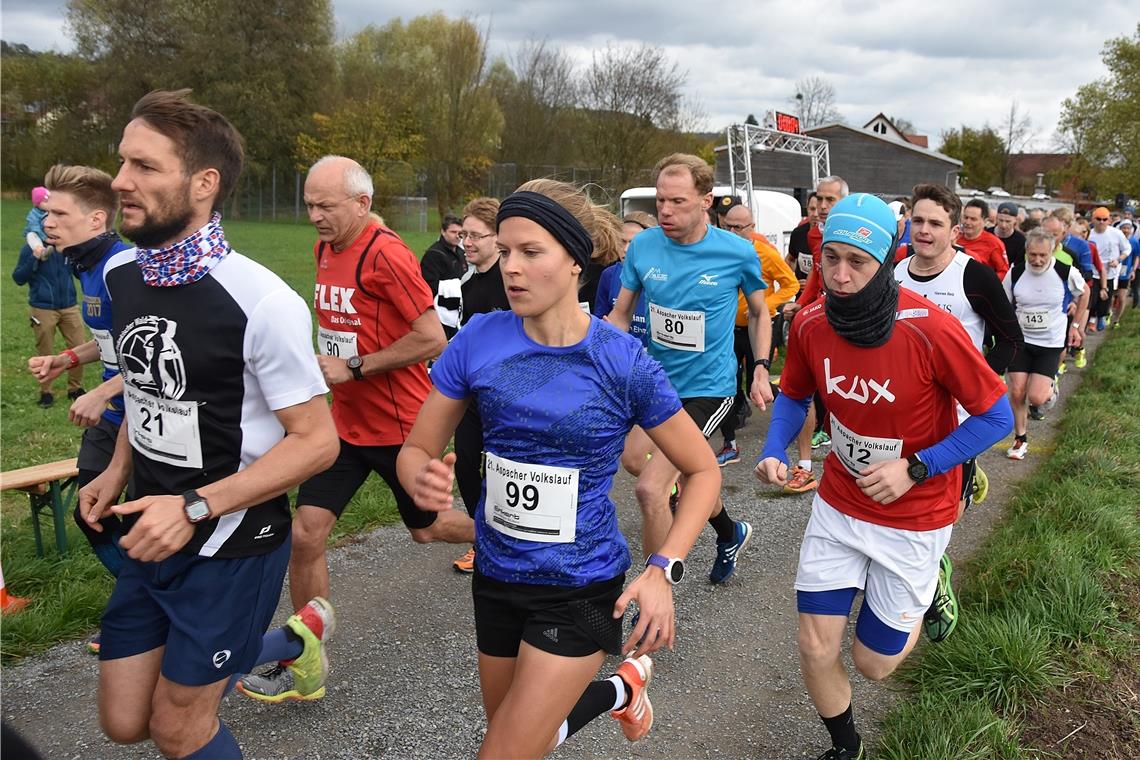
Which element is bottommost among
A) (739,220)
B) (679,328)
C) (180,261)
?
(679,328)

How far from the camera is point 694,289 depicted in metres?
4.62

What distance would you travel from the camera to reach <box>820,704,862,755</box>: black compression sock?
124 inches

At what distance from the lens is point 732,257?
15.3 ft

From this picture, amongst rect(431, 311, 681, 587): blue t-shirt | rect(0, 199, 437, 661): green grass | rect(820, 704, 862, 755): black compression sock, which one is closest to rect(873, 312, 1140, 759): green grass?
rect(820, 704, 862, 755): black compression sock

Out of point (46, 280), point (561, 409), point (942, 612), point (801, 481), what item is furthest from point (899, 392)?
point (46, 280)

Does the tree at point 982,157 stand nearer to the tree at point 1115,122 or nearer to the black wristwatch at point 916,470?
the tree at point 1115,122

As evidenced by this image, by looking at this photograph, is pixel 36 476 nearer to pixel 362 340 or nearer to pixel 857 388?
pixel 362 340

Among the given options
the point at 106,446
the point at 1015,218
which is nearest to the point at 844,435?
the point at 106,446

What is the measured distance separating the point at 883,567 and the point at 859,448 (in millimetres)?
433

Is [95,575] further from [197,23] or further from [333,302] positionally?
[197,23]

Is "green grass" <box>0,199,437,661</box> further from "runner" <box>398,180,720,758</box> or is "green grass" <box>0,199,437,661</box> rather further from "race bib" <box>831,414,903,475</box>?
"race bib" <box>831,414,903,475</box>

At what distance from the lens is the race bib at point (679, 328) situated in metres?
4.60

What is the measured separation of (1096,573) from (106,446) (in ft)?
15.9

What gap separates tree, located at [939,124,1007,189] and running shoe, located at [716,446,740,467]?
68691 mm
